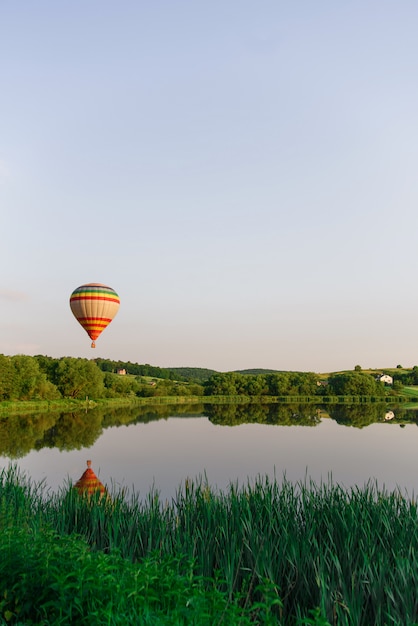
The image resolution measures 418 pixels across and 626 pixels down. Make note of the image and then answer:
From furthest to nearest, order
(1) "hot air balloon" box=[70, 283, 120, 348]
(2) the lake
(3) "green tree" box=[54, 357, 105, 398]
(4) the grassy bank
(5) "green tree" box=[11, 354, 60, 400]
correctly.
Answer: (3) "green tree" box=[54, 357, 105, 398]
(5) "green tree" box=[11, 354, 60, 400]
(1) "hot air balloon" box=[70, 283, 120, 348]
(2) the lake
(4) the grassy bank

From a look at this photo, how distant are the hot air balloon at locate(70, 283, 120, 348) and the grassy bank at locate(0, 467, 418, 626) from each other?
55.0 ft

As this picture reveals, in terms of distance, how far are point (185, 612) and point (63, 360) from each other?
2461 inches

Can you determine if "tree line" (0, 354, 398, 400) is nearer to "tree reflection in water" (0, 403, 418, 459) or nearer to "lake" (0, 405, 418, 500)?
"tree reflection in water" (0, 403, 418, 459)

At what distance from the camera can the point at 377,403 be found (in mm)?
77625

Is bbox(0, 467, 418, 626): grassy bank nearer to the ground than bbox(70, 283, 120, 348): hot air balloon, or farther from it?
nearer to the ground

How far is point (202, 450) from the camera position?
92.5 ft

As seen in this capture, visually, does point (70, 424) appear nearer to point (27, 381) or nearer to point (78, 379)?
point (27, 381)

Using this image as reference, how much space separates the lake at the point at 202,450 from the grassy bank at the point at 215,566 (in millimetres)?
4107

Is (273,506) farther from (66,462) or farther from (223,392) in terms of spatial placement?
(223,392)

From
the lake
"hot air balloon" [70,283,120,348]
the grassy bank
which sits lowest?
the lake

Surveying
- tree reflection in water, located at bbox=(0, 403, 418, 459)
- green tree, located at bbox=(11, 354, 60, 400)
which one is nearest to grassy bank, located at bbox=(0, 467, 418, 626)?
tree reflection in water, located at bbox=(0, 403, 418, 459)

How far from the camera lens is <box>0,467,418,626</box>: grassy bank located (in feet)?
12.9

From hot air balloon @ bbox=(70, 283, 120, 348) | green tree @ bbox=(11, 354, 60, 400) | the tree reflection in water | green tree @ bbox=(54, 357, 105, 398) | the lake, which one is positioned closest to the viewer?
the lake

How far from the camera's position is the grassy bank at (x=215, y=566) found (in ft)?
12.9
